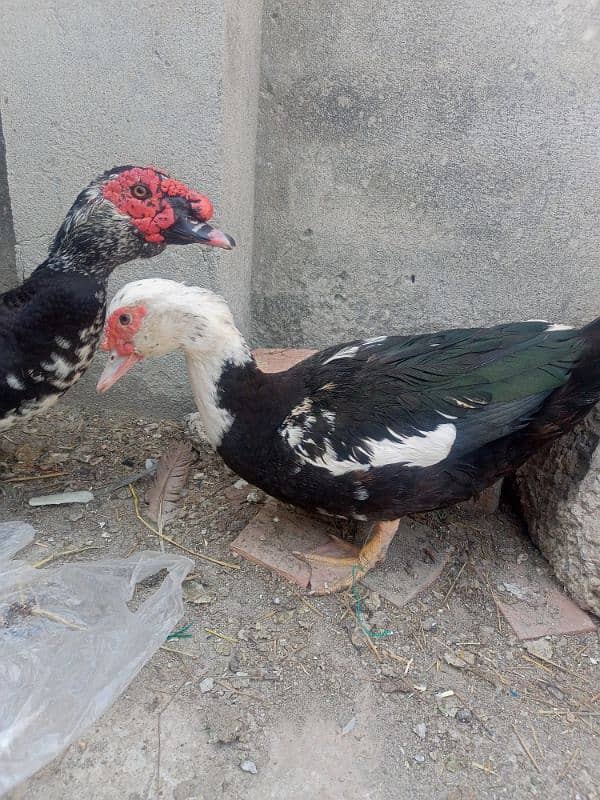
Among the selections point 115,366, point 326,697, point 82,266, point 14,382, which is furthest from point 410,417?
point 14,382

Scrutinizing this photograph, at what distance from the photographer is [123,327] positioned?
194 centimetres

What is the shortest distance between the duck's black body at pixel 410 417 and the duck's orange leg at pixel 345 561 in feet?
0.67

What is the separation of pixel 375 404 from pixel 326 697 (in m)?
0.90

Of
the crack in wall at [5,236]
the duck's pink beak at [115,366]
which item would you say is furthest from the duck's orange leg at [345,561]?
the crack in wall at [5,236]

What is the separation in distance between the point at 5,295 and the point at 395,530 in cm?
164

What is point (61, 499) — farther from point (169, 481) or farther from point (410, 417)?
point (410, 417)

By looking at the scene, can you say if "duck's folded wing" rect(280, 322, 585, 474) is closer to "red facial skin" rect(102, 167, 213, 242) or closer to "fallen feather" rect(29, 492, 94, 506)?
"red facial skin" rect(102, 167, 213, 242)

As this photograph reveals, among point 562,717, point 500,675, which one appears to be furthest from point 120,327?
point 562,717

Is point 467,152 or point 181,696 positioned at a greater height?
point 467,152

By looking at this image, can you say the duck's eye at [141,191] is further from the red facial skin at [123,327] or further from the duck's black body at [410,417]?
the duck's black body at [410,417]

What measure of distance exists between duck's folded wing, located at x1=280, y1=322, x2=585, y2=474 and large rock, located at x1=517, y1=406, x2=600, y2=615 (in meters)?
0.36

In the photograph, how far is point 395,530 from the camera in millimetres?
2223

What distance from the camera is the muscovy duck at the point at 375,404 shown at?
6.26 feet

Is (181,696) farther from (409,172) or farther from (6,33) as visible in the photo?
(6,33)
